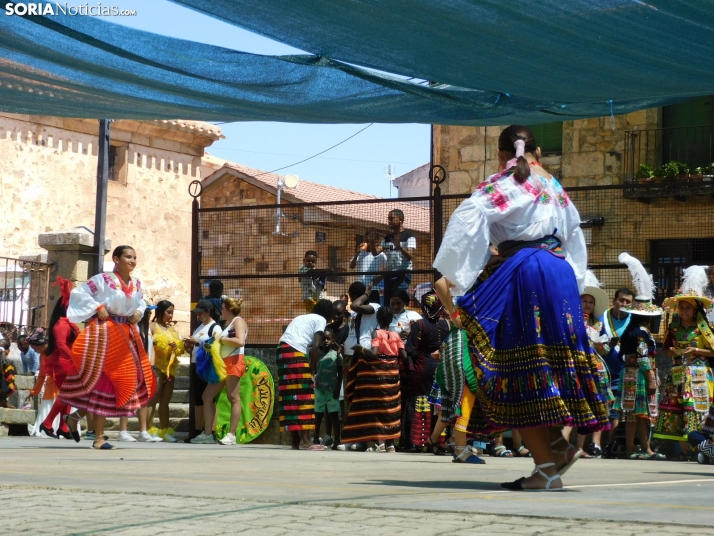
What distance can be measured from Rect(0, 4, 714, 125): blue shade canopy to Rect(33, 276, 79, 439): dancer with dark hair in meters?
4.97

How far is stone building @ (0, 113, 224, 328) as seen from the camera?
3316cm

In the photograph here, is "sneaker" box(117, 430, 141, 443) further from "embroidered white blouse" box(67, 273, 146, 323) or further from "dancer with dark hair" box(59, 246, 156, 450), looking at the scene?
"embroidered white blouse" box(67, 273, 146, 323)

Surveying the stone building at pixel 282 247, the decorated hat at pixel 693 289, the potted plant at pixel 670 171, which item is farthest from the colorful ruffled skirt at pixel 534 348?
the potted plant at pixel 670 171

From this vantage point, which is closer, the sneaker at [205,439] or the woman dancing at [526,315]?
the woman dancing at [526,315]

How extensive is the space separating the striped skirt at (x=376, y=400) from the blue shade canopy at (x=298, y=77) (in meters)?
5.40

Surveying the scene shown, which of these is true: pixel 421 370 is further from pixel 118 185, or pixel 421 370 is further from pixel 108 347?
pixel 118 185

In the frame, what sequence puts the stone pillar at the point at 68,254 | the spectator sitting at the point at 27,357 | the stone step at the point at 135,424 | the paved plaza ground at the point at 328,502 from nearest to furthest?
the paved plaza ground at the point at 328,502 → the stone step at the point at 135,424 → the stone pillar at the point at 68,254 → the spectator sitting at the point at 27,357

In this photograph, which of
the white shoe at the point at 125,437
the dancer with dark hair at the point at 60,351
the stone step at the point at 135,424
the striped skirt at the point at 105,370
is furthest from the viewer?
the stone step at the point at 135,424

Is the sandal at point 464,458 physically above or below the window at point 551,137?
below

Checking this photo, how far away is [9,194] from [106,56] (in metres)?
27.7

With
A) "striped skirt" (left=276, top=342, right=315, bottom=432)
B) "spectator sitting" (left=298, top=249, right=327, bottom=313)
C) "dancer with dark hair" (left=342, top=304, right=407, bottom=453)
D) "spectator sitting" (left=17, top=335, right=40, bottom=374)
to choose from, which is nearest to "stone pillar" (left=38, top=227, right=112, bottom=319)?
"spectator sitting" (left=17, top=335, right=40, bottom=374)

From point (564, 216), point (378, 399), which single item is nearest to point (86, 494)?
point (564, 216)

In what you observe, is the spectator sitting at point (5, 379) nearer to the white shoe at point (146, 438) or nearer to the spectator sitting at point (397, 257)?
the white shoe at point (146, 438)

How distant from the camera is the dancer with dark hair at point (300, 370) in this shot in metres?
13.4
